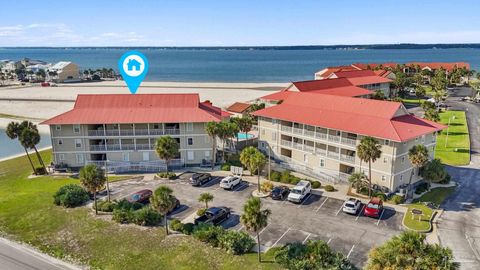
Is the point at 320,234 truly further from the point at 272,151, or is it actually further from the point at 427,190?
the point at 272,151

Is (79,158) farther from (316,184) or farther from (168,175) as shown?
(316,184)

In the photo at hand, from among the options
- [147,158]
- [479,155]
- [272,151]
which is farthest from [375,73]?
[147,158]

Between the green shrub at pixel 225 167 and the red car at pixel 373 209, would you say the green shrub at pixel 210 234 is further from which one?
the green shrub at pixel 225 167

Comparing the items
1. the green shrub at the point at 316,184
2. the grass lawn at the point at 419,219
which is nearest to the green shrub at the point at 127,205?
the green shrub at the point at 316,184

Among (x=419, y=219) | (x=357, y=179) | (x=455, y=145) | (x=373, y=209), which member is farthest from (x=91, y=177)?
(x=455, y=145)

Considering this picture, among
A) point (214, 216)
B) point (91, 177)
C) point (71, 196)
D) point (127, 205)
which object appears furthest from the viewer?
point (71, 196)

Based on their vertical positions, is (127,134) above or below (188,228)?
above

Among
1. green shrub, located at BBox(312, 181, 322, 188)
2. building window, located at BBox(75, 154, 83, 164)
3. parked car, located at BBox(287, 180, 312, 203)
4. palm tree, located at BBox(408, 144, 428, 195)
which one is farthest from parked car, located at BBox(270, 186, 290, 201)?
building window, located at BBox(75, 154, 83, 164)

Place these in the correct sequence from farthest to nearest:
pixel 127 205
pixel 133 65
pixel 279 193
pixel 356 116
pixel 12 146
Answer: pixel 12 146 < pixel 356 116 < pixel 279 193 < pixel 127 205 < pixel 133 65
